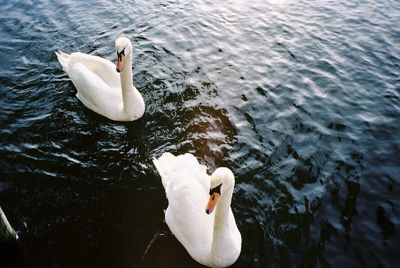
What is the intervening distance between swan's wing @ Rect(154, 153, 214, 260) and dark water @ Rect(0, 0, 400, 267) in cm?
42

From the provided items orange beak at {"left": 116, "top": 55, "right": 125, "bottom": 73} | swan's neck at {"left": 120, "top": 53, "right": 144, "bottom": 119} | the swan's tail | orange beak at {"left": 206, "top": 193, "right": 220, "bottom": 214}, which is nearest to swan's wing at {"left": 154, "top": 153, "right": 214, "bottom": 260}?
orange beak at {"left": 206, "top": 193, "right": 220, "bottom": 214}

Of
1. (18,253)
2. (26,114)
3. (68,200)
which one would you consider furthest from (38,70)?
(18,253)

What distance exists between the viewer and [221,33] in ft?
43.6

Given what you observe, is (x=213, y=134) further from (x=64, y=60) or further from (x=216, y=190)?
(x=64, y=60)

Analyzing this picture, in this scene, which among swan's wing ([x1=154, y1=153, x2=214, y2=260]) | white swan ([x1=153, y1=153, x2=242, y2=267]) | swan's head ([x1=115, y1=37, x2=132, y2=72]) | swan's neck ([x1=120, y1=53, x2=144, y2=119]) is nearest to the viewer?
white swan ([x1=153, y1=153, x2=242, y2=267])

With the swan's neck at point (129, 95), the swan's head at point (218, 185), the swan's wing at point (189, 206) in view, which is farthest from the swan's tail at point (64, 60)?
the swan's head at point (218, 185)

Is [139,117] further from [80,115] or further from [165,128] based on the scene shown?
[80,115]

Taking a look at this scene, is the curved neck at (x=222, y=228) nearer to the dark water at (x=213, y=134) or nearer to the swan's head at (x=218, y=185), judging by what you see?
the swan's head at (x=218, y=185)

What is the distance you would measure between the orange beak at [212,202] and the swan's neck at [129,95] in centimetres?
393

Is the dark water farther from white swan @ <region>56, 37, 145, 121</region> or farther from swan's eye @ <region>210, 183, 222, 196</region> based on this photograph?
swan's eye @ <region>210, 183, 222, 196</region>

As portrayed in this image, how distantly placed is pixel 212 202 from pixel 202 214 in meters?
0.90

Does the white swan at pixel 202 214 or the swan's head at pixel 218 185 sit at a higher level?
the swan's head at pixel 218 185

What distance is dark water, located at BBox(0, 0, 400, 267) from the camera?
660 cm

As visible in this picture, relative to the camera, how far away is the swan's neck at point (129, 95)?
329 inches
